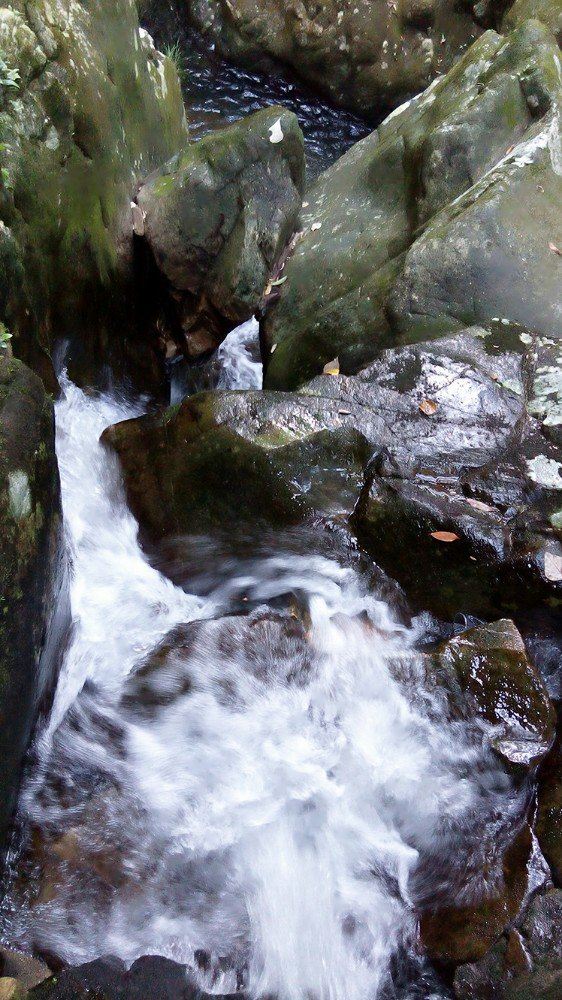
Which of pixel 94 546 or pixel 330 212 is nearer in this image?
pixel 94 546

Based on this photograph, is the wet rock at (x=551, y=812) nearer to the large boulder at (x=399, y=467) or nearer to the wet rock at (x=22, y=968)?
the large boulder at (x=399, y=467)

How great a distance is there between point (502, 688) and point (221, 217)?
362 centimetres

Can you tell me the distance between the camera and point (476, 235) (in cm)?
470

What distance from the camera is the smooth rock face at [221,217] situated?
16.2ft

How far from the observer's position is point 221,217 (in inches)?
197

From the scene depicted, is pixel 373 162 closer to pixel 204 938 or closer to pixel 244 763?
pixel 244 763

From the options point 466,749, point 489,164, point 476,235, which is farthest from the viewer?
point 489,164

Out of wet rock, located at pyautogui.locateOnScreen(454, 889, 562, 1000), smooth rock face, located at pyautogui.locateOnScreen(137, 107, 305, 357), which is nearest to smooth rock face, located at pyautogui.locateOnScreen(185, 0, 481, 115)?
smooth rock face, located at pyautogui.locateOnScreen(137, 107, 305, 357)

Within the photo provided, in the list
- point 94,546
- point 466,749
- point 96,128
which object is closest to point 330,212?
point 96,128

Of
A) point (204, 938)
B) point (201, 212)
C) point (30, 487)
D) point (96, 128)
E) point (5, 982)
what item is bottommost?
point (204, 938)

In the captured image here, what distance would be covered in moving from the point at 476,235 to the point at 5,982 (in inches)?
181

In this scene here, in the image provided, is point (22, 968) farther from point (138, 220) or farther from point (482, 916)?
point (138, 220)

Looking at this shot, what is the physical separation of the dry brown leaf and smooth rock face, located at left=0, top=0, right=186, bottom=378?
234 cm

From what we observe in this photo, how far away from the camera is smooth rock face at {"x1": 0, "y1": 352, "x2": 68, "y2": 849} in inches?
102
